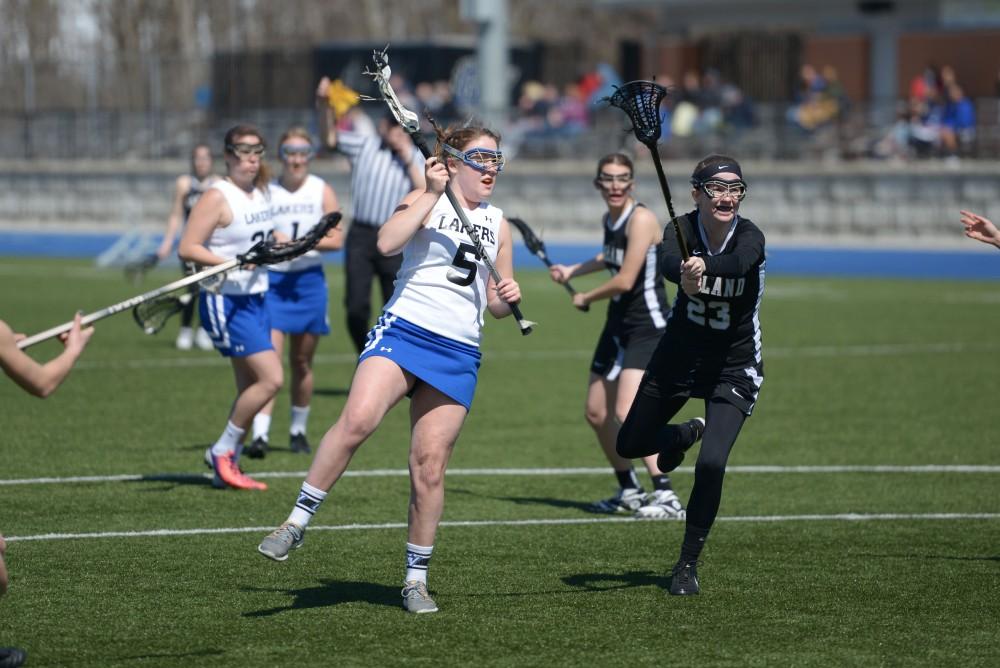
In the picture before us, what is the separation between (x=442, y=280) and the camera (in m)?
Answer: 6.91

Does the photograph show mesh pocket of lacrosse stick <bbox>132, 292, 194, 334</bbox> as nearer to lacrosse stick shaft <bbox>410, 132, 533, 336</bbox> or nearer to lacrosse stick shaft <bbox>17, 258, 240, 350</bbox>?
lacrosse stick shaft <bbox>17, 258, 240, 350</bbox>

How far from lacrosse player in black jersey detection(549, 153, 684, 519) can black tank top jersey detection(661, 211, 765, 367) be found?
1.75 metres

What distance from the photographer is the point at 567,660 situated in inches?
239

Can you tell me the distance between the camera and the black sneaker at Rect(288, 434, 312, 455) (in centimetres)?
1129

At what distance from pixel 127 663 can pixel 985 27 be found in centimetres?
3634

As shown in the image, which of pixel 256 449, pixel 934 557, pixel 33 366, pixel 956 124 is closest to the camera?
pixel 33 366

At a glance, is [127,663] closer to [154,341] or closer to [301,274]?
[301,274]

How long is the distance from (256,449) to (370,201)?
327 cm

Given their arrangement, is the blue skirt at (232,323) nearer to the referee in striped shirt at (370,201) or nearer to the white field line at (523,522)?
the white field line at (523,522)

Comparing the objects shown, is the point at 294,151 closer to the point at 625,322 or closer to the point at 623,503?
the point at 625,322

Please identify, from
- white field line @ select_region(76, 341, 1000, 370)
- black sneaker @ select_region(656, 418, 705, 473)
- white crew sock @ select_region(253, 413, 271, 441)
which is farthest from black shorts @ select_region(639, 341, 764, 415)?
white field line @ select_region(76, 341, 1000, 370)

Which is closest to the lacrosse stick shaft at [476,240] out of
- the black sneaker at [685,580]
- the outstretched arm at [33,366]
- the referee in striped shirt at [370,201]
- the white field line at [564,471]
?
the black sneaker at [685,580]

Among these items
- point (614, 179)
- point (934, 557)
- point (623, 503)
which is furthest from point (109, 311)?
point (934, 557)

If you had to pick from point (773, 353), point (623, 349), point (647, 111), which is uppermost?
point (647, 111)
